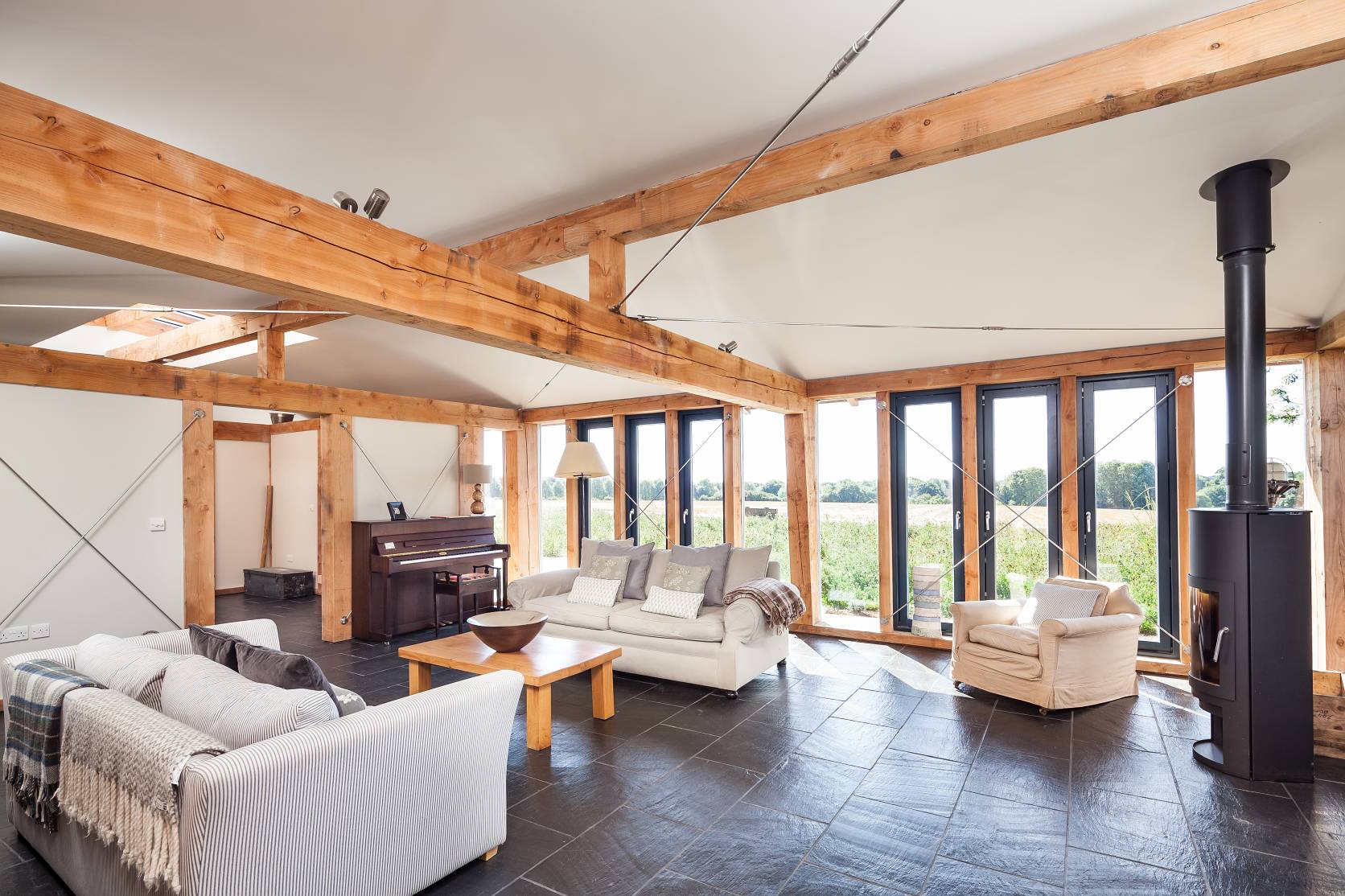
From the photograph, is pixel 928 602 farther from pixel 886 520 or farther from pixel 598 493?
pixel 598 493

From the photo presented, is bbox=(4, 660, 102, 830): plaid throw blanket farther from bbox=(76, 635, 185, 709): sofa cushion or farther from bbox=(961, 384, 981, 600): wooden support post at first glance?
bbox=(961, 384, 981, 600): wooden support post

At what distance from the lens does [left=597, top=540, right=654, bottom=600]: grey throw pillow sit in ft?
18.2

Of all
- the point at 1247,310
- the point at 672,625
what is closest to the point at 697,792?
the point at 672,625

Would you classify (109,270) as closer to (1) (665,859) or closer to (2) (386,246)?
(2) (386,246)

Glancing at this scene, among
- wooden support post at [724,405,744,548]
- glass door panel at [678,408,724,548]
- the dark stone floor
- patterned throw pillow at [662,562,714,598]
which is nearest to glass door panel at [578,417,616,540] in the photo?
glass door panel at [678,408,724,548]

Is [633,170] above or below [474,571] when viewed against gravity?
above

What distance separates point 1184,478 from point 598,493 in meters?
5.64

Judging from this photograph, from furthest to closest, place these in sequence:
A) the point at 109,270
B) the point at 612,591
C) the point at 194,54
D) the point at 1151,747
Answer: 1. the point at 612,591
2. the point at 109,270
3. the point at 1151,747
4. the point at 194,54

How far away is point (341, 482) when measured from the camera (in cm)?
665

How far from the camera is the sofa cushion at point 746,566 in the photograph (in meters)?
5.12

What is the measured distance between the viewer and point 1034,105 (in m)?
2.34

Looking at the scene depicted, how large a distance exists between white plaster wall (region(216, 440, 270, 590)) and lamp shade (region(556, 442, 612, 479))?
17.6 ft

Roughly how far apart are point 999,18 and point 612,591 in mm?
4329

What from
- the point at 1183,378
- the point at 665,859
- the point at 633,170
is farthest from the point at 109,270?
the point at 1183,378
